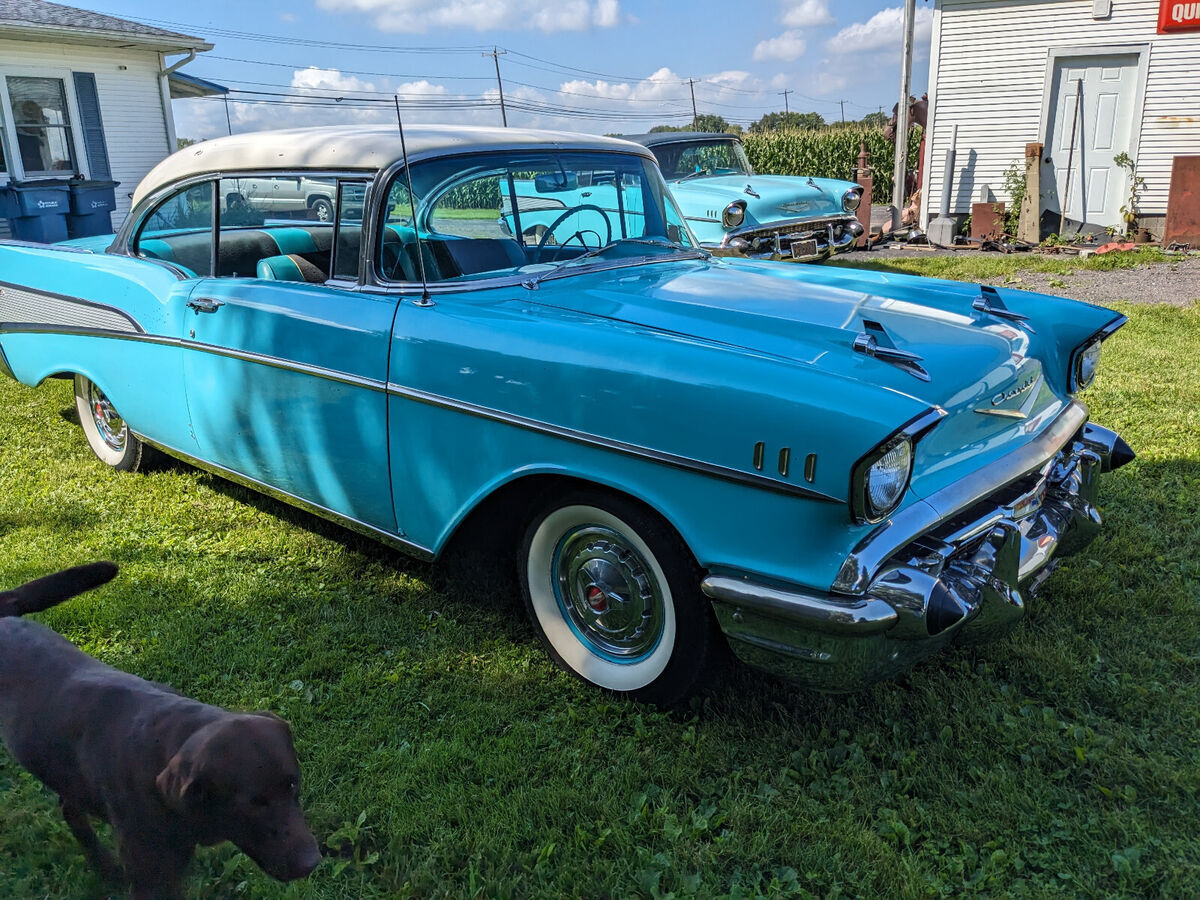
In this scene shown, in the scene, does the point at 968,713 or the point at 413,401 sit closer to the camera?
the point at 968,713

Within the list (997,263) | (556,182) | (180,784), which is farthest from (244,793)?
(997,263)

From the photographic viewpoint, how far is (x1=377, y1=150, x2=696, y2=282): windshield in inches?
120

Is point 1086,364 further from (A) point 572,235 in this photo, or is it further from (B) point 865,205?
(B) point 865,205

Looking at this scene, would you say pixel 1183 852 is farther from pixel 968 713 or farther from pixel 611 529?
pixel 611 529

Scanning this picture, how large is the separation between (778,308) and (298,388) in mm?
1601

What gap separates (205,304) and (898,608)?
2.68 meters

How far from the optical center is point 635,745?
2.55 metres

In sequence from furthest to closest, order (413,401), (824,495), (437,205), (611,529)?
(437,205) < (413,401) < (611,529) < (824,495)

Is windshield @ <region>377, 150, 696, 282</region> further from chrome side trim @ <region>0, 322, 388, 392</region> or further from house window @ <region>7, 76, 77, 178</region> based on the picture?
house window @ <region>7, 76, 77, 178</region>

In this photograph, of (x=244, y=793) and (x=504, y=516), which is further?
(x=504, y=516)

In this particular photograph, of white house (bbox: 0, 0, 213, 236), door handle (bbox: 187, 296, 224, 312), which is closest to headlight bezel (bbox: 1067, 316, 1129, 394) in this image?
door handle (bbox: 187, 296, 224, 312)

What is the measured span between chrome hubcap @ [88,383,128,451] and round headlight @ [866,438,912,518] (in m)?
3.74

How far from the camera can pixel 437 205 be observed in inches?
122

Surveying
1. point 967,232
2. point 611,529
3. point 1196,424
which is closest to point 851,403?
point 611,529
